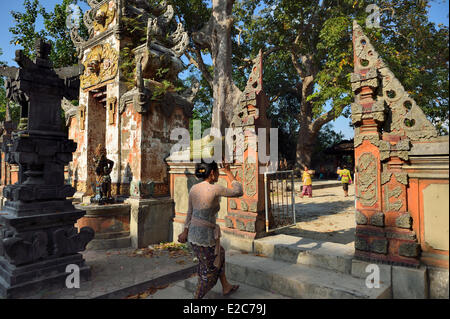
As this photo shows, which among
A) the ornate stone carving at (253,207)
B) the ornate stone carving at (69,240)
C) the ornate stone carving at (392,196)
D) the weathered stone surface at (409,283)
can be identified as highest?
the ornate stone carving at (392,196)

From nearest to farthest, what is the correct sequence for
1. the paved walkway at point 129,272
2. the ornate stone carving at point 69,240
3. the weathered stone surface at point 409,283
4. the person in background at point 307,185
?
the weathered stone surface at point 409,283 < the paved walkway at point 129,272 < the ornate stone carving at point 69,240 < the person in background at point 307,185

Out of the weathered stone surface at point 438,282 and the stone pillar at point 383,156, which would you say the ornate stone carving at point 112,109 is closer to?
the stone pillar at point 383,156

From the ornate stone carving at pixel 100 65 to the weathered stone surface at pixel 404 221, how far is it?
306 inches

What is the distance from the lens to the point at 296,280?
12.5 feet

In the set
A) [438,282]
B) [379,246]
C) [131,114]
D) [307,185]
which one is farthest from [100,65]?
[307,185]

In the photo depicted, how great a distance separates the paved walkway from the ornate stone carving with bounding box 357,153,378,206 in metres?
3.52

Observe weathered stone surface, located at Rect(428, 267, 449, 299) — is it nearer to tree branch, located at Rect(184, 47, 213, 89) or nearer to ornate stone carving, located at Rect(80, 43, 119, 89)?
ornate stone carving, located at Rect(80, 43, 119, 89)

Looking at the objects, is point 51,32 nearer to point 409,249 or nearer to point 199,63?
point 199,63

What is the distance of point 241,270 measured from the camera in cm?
446

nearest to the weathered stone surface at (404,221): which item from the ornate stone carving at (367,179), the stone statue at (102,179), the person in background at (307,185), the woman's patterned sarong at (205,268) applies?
the ornate stone carving at (367,179)

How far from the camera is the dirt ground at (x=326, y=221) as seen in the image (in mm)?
6854

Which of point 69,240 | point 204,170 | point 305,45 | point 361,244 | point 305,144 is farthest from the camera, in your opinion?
point 305,144

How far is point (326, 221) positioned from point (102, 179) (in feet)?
22.0

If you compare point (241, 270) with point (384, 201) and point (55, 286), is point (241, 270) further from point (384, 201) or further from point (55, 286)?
point (55, 286)
